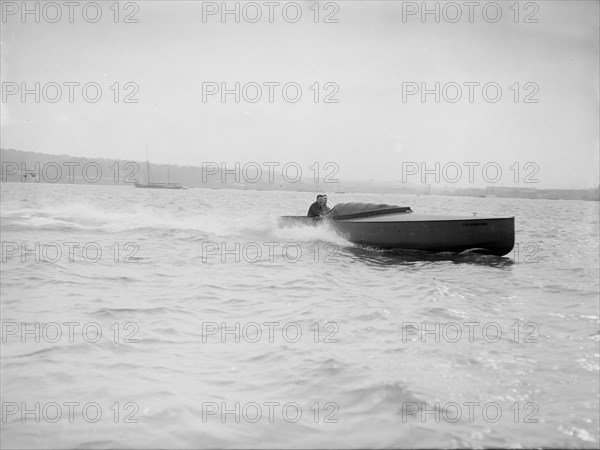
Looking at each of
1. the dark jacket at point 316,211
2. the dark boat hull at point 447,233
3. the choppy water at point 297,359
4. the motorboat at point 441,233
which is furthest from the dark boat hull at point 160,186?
the choppy water at point 297,359

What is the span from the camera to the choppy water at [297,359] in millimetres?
3623

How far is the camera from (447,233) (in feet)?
46.4

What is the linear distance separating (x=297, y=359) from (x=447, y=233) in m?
10.1

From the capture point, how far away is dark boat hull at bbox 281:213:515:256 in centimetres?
1409

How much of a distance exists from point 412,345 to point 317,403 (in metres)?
2.08

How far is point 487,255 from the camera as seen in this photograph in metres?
14.7

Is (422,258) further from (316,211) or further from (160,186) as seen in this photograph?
(160,186)

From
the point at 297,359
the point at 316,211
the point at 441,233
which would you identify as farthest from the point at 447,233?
the point at 297,359

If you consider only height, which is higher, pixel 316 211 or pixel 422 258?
pixel 316 211

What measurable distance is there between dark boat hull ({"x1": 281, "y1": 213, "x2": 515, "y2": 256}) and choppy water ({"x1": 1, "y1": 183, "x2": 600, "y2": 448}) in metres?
2.54

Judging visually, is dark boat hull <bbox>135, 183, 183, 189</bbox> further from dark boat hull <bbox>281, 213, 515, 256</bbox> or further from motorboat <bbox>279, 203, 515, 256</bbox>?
dark boat hull <bbox>281, 213, 515, 256</bbox>

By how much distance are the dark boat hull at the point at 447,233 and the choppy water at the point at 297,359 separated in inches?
100

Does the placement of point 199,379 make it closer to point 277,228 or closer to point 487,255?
point 487,255

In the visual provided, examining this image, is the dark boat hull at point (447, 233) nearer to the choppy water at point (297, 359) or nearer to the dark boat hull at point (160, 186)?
the choppy water at point (297, 359)
